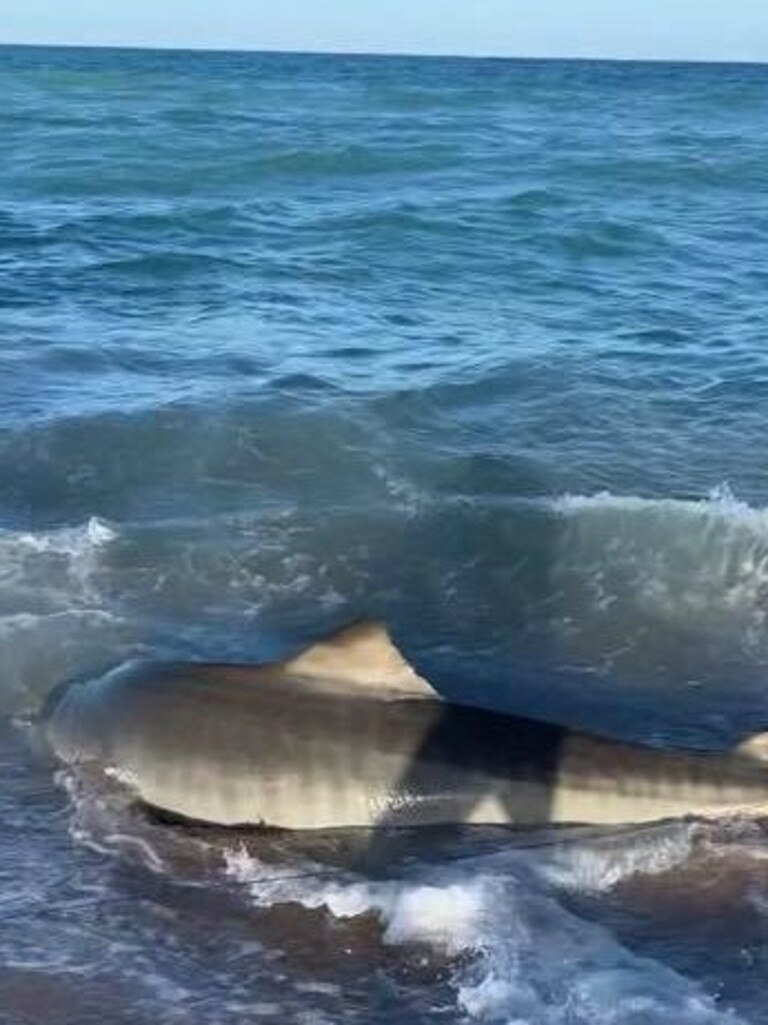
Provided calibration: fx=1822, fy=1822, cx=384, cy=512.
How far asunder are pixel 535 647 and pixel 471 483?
257 centimetres

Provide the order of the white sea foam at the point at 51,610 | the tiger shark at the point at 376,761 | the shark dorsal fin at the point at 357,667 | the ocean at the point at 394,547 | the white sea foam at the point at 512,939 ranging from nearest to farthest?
the white sea foam at the point at 512,939 < the ocean at the point at 394,547 < the tiger shark at the point at 376,761 < the shark dorsal fin at the point at 357,667 < the white sea foam at the point at 51,610

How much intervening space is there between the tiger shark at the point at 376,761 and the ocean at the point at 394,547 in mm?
99

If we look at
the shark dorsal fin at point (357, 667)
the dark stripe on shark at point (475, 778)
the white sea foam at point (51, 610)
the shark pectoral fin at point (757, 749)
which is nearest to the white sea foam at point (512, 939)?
the dark stripe on shark at point (475, 778)

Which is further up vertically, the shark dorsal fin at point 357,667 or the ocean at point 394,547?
the shark dorsal fin at point 357,667

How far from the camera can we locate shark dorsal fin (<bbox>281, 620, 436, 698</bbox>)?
5984 millimetres

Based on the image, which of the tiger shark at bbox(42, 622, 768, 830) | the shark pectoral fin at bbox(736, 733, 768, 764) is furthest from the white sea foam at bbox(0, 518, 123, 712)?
the shark pectoral fin at bbox(736, 733, 768, 764)

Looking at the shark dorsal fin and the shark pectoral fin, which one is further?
the shark dorsal fin

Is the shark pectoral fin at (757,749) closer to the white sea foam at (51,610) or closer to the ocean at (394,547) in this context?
→ the ocean at (394,547)

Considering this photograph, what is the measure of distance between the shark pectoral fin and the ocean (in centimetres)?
21

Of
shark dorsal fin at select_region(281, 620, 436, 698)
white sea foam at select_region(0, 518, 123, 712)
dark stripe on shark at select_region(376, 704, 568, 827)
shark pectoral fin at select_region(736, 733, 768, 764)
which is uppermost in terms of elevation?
shark dorsal fin at select_region(281, 620, 436, 698)

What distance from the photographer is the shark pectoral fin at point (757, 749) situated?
225 inches

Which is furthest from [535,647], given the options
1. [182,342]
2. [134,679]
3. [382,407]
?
[182,342]

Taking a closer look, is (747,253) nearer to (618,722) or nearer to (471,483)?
(471,483)

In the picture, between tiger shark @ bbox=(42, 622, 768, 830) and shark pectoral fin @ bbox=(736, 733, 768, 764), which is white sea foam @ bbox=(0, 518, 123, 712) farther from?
shark pectoral fin @ bbox=(736, 733, 768, 764)
